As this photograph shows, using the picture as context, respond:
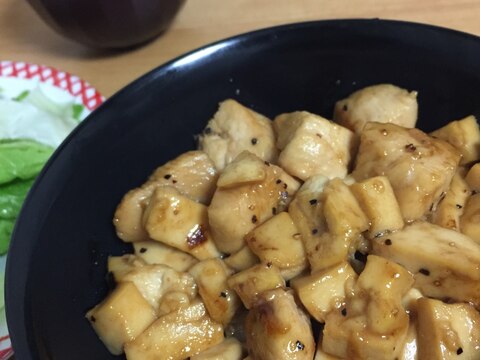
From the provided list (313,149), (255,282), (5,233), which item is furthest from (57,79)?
(255,282)

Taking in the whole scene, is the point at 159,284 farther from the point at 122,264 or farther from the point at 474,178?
the point at 474,178

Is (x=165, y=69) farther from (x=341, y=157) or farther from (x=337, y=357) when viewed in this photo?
(x=337, y=357)

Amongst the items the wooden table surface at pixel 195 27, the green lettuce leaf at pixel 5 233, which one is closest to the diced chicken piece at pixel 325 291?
the green lettuce leaf at pixel 5 233

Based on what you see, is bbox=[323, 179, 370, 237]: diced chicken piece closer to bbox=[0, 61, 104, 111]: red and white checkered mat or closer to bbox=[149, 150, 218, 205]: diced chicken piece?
bbox=[149, 150, 218, 205]: diced chicken piece

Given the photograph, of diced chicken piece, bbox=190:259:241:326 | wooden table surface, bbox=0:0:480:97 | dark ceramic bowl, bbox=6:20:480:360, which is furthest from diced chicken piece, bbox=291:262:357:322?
wooden table surface, bbox=0:0:480:97

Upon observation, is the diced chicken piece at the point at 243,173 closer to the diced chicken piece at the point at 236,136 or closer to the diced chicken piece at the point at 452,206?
the diced chicken piece at the point at 236,136
